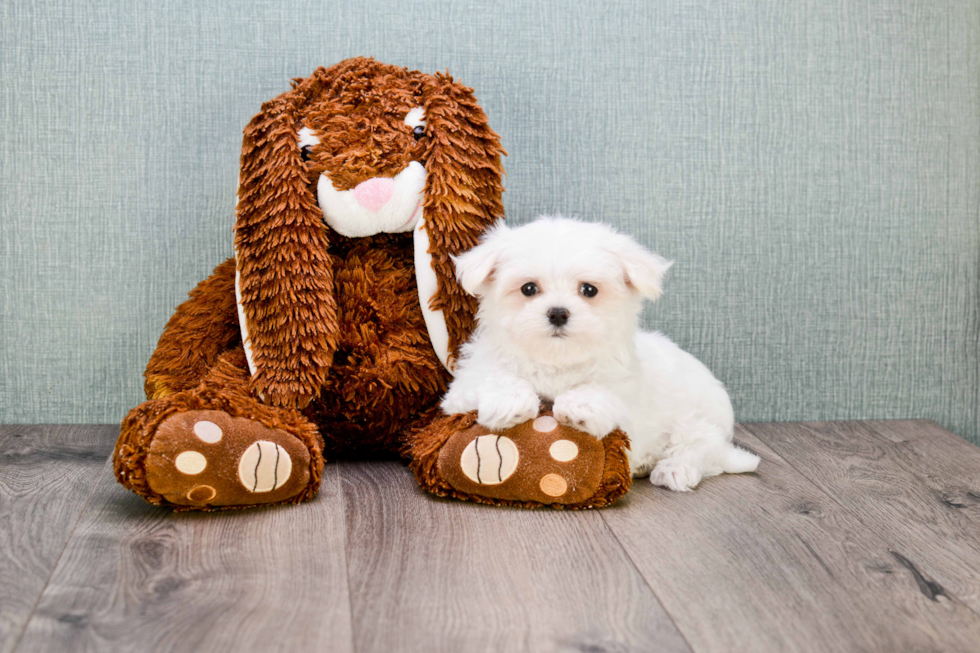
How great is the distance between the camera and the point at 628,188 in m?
1.85

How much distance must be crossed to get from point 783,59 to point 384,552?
1.39 meters

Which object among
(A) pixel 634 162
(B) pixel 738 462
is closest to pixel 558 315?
(B) pixel 738 462

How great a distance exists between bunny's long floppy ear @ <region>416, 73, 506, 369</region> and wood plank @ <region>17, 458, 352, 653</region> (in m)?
0.38

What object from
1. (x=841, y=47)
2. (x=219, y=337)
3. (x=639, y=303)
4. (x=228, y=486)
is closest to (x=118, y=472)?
(x=228, y=486)

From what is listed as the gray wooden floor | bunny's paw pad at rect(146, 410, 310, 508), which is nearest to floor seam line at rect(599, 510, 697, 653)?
the gray wooden floor

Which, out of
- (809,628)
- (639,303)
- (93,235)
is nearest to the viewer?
(809,628)

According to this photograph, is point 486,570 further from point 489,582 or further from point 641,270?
point 641,270

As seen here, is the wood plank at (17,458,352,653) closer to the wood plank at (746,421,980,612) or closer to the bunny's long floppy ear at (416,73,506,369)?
the bunny's long floppy ear at (416,73,506,369)

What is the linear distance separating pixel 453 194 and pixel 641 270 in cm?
→ 35

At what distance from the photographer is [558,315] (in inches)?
49.9

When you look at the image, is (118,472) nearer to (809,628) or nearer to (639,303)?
(639,303)

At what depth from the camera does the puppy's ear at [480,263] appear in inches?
52.0

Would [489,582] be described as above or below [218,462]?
below

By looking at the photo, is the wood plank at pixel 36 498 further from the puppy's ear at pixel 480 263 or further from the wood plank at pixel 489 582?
the puppy's ear at pixel 480 263
